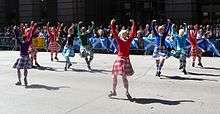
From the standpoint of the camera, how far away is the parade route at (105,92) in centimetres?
1164

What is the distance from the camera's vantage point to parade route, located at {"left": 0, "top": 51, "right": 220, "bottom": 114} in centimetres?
1164

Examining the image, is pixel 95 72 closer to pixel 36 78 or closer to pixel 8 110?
pixel 36 78

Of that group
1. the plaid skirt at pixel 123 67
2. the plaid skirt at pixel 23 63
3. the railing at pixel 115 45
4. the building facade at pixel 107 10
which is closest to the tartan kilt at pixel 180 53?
the plaid skirt at pixel 23 63

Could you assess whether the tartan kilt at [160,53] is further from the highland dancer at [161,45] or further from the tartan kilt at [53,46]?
the tartan kilt at [53,46]

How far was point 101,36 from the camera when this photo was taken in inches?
1169

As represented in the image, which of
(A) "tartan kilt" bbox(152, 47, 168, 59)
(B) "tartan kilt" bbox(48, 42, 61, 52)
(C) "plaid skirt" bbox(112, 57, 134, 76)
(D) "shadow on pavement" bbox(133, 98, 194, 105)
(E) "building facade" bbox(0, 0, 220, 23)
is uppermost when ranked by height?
(E) "building facade" bbox(0, 0, 220, 23)

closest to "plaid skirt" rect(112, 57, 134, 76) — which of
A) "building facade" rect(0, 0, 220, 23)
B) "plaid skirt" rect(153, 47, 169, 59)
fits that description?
"plaid skirt" rect(153, 47, 169, 59)

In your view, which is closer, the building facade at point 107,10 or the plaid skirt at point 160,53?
the plaid skirt at point 160,53

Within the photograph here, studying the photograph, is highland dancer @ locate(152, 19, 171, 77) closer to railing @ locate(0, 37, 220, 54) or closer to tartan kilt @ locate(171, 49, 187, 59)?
tartan kilt @ locate(171, 49, 187, 59)

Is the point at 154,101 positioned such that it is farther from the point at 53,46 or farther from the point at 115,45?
the point at 115,45

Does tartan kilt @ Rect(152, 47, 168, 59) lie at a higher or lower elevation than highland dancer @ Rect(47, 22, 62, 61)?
lower

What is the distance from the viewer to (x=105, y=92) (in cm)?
1400

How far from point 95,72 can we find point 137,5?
54.2 ft

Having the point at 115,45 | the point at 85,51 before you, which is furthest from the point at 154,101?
the point at 115,45
